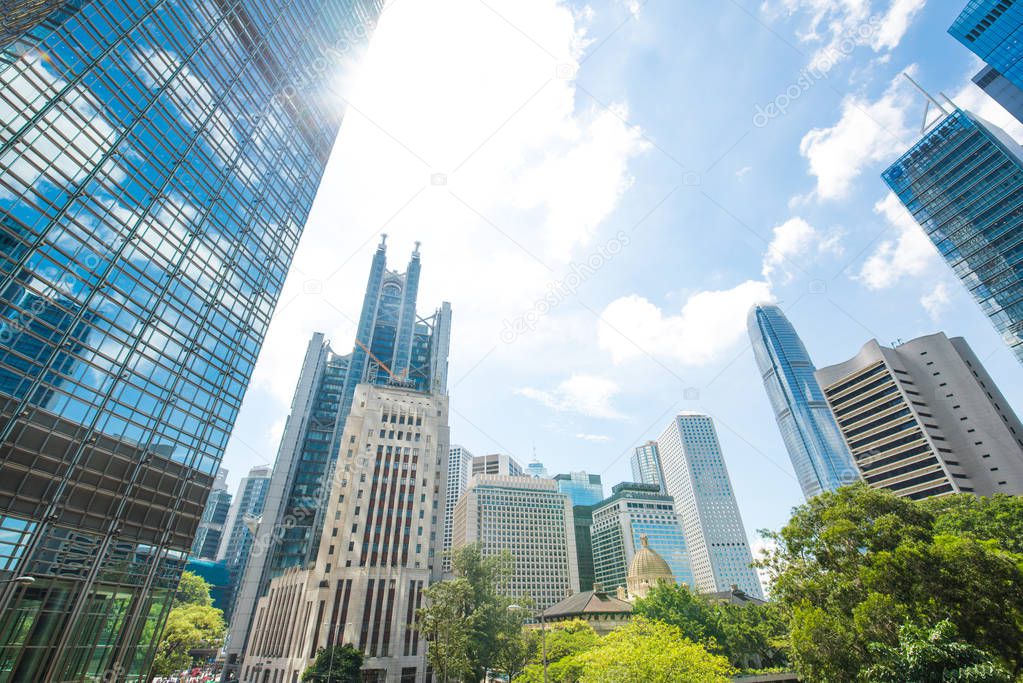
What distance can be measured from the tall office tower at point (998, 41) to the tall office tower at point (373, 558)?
112 meters

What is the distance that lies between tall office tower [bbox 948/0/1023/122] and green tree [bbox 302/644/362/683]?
419 ft

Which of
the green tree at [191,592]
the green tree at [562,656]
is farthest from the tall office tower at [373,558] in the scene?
the green tree at [562,656]

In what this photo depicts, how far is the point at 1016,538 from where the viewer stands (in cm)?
2880

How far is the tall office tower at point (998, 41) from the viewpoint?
72562 millimetres

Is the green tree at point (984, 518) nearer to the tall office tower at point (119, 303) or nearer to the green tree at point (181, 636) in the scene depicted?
the tall office tower at point (119, 303)

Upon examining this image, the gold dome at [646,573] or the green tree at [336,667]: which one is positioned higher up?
the gold dome at [646,573]

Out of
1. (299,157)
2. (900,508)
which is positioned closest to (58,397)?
(299,157)

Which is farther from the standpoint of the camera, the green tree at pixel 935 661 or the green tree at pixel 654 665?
the green tree at pixel 654 665

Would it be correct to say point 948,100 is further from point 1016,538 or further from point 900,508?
point 900,508

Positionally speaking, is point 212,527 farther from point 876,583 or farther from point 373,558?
point 876,583

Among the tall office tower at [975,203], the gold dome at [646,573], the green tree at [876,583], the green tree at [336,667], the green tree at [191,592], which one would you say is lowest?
the green tree at [336,667]

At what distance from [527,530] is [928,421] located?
340ft

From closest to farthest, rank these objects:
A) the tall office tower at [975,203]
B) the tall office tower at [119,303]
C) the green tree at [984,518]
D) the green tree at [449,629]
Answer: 1. the tall office tower at [119,303]
2. the green tree at [984,518]
3. the green tree at [449,629]
4. the tall office tower at [975,203]

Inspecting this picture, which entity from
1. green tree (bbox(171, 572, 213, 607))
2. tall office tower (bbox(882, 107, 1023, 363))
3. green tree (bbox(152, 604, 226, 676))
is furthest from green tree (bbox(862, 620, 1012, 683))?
tall office tower (bbox(882, 107, 1023, 363))
